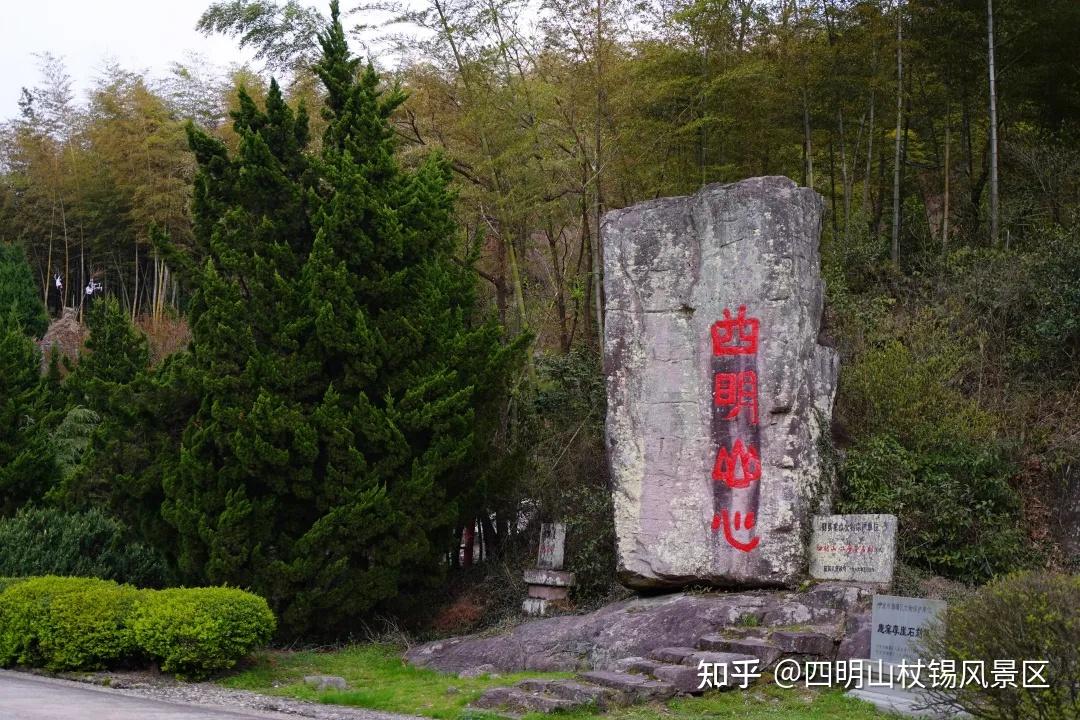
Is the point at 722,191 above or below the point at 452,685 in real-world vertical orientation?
above

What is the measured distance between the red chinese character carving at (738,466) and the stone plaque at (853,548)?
24.2 inches

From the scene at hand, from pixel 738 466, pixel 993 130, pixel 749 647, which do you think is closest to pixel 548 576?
pixel 738 466

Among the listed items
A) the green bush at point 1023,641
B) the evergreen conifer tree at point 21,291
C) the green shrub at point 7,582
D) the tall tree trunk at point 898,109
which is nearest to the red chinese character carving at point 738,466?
the green bush at point 1023,641

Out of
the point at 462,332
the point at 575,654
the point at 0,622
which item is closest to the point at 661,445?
the point at 575,654

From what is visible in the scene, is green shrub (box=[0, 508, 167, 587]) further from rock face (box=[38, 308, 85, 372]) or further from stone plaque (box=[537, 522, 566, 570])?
rock face (box=[38, 308, 85, 372])

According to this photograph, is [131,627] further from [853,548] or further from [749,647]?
[853,548]

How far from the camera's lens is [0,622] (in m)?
9.23

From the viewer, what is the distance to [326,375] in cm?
1014

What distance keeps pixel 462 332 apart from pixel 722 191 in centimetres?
300

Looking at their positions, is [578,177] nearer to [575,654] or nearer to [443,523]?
[443,523]

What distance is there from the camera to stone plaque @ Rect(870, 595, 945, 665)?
269 inches

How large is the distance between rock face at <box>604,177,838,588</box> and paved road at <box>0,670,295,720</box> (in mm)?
3588

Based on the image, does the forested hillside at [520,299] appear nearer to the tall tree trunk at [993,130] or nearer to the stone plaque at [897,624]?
the tall tree trunk at [993,130]

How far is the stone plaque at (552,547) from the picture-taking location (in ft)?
33.7
